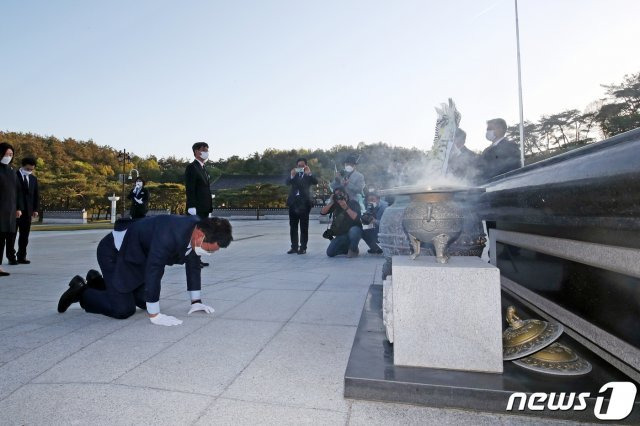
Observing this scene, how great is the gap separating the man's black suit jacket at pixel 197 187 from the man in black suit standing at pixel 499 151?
4.18 meters

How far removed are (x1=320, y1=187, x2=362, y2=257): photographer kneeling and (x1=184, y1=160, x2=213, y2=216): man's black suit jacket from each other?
2.29 metres

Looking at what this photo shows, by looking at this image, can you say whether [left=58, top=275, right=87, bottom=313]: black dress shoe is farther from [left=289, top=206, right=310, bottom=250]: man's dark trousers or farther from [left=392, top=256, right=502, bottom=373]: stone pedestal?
[left=289, top=206, right=310, bottom=250]: man's dark trousers

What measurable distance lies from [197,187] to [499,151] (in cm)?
449

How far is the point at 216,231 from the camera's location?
2.77m

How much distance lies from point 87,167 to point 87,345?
5357cm

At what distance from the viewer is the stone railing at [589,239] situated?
155 cm

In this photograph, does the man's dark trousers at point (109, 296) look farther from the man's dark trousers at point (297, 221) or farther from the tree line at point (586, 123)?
the tree line at point (586, 123)

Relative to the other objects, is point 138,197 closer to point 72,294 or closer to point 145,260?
point 72,294

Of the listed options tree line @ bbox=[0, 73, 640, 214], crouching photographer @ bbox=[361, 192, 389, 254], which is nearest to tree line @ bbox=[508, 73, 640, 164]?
tree line @ bbox=[0, 73, 640, 214]

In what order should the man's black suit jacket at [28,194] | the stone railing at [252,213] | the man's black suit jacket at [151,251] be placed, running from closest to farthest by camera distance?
the man's black suit jacket at [151,251]
the man's black suit jacket at [28,194]
the stone railing at [252,213]

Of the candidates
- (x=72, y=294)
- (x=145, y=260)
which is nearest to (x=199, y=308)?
(x=145, y=260)

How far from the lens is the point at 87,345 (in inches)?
94.0

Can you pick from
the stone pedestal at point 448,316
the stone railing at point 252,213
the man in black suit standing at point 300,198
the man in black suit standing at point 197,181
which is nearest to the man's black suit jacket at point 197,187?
the man in black suit standing at point 197,181

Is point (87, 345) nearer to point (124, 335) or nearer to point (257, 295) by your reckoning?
point (124, 335)
